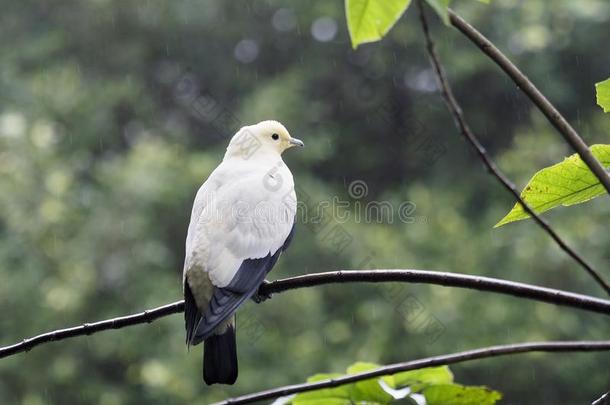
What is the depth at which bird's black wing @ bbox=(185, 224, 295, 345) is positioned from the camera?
2049 millimetres

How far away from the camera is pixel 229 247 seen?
235cm

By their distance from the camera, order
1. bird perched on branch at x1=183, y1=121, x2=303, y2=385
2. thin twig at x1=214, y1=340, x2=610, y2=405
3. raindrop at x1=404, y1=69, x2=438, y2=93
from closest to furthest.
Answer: thin twig at x1=214, y1=340, x2=610, y2=405, bird perched on branch at x1=183, y1=121, x2=303, y2=385, raindrop at x1=404, y1=69, x2=438, y2=93

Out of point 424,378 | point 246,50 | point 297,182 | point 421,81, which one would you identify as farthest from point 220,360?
point 246,50

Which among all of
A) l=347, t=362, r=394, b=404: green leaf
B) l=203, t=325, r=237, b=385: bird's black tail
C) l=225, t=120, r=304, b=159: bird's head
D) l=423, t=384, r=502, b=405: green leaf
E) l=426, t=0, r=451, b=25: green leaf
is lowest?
l=203, t=325, r=237, b=385: bird's black tail

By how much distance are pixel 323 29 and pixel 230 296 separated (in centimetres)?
1014

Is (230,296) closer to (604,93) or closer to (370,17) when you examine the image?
(604,93)

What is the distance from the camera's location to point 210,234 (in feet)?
7.71

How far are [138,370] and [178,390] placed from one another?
803 millimetres

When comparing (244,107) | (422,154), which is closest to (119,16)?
(244,107)

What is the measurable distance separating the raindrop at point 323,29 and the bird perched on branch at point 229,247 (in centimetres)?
931

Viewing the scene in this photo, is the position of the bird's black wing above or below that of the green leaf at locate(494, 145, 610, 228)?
below

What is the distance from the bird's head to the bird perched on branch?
14cm

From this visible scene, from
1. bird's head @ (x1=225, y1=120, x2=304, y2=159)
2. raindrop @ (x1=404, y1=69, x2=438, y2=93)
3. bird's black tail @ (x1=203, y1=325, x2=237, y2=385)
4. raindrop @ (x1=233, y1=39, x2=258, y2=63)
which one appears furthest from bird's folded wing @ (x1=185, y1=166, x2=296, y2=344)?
raindrop @ (x1=233, y1=39, x2=258, y2=63)

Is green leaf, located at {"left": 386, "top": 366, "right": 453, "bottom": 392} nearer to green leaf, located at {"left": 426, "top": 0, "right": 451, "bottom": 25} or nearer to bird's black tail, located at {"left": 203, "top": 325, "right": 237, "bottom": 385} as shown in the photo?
green leaf, located at {"left": 426, "top": 0, "right": 451, "bottom": 25}
